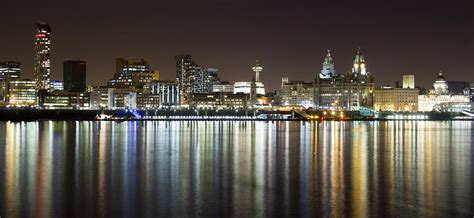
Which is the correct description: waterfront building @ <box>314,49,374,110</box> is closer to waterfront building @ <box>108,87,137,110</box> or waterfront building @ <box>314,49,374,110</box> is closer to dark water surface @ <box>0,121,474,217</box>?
waterfront building @ <box>108,87,137,110</box>

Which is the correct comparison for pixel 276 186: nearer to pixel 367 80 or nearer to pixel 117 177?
pixel 117 177

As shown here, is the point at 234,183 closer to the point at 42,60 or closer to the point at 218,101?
the point at 218,101

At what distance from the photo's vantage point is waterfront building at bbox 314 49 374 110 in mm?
186500

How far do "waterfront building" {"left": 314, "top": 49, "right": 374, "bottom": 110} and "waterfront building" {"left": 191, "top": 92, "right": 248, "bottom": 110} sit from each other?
2421cm

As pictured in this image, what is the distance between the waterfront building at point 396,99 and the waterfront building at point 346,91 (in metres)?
5.33

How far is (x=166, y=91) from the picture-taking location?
18975cm

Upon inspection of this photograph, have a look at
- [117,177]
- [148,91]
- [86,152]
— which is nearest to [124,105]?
[148,91]

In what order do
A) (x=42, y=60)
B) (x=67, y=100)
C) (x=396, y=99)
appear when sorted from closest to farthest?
1. (x=67, y=100)
2. (x=396, y=99)
3. (x=42, y=60)

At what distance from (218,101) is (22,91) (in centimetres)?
5859

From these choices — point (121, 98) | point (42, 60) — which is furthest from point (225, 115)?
point (42, 60)

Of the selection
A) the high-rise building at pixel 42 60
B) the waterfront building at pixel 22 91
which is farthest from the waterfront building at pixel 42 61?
the waterfront building at pixel 22 91

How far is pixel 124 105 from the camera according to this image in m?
181

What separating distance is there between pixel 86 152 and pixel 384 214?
23.4 meters

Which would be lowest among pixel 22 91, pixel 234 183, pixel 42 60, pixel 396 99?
pixel 234 183
